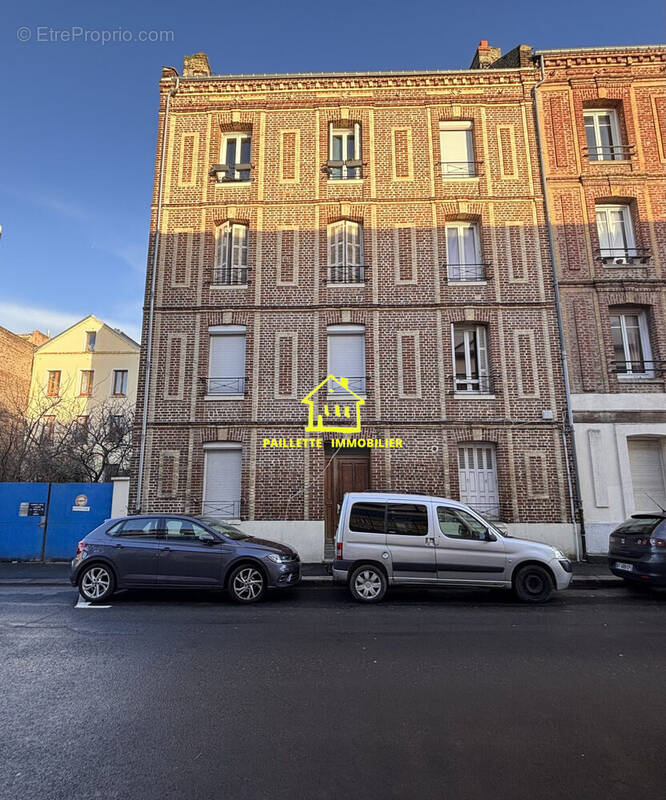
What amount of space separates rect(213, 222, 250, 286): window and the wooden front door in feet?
19.1

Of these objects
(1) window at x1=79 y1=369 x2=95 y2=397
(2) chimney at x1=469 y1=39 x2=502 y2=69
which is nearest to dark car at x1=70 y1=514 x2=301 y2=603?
(2) chimney at x1=469 y1=39 x2=502 y2=69

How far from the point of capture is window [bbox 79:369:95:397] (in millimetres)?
28269

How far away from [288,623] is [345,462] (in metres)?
6.08

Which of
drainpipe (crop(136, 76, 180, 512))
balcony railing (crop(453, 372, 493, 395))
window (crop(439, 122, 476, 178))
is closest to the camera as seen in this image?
drainpipe (crop(136, 76, 180, 512))

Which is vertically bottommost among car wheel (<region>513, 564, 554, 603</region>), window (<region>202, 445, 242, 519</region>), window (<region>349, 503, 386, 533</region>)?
car wheel (<region>513, 564, 554, 603</region>)

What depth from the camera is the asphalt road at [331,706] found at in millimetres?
2953

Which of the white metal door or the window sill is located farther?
the window sill

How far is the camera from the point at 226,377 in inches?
512

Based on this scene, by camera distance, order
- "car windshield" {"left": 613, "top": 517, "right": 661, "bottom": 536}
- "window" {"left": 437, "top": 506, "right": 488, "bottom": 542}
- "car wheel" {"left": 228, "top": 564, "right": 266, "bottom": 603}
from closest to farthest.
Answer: "car wheel" {"left": 228, "top": 564, "right": 266, "bottom": 603}, "window" {"left": 437, "top": 506, "right": 488, "bottom": 542}, "car windshield" {"left": 613, "top": 517, "right": 661, "bottom": 536}

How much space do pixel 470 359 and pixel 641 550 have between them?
20.2 feet

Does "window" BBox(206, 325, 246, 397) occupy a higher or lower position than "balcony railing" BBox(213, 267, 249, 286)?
Result: lower

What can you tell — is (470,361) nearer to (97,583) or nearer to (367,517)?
(367,517)

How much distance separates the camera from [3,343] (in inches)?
1041

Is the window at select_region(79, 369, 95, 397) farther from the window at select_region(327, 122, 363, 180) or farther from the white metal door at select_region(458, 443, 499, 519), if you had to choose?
the white metal door at select_region(458, 443, 499, 519)
